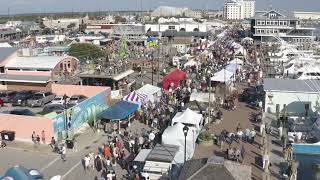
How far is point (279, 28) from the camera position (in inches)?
2904

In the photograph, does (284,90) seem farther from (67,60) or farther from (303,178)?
(67,60)

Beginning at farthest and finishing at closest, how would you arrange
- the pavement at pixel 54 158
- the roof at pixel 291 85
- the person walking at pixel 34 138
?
the roof at pixel 291 85 → the person walking at pixel 34 138 → the pavement at pixel 54 158

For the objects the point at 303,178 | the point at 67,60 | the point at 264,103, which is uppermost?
the point at 67,60

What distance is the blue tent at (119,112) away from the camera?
2271 centimetres

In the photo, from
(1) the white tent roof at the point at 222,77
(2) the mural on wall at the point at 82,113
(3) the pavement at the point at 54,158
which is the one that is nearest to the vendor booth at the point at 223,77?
(1) the white tent roof at the point at 222,77

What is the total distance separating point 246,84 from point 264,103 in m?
8.80

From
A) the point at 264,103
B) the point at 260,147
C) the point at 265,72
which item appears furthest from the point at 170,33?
the point at 260,147

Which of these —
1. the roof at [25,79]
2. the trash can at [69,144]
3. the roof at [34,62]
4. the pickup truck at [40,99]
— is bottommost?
the trash can at [69,144]

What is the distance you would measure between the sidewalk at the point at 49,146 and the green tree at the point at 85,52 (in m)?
29.7

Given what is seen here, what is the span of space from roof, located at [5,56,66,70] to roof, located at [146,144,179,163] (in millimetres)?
17887

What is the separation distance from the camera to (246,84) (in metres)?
35.8

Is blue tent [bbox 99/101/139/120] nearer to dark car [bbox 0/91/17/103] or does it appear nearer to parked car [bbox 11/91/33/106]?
parked car [bbox 11/91/33/106]

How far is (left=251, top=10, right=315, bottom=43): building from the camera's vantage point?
7231 centimetres

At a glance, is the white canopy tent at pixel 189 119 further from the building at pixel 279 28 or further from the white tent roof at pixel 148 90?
the building at pixel 279 28
